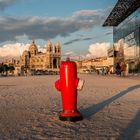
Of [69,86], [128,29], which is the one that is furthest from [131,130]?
[128,29]

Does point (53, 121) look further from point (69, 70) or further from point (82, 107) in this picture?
point (82, 107)

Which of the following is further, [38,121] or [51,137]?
[38,121]

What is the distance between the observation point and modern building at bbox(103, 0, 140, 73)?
60438mm

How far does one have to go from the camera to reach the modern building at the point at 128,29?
60438mm

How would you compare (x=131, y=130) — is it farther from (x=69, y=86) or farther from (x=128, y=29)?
(x=128, y=29)

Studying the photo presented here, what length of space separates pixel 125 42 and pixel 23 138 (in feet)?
219

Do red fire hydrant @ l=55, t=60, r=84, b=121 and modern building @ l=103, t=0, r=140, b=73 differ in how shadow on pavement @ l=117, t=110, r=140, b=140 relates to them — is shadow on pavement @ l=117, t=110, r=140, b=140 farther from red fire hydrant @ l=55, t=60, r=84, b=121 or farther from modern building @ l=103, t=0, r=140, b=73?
modern building @ l=103, t=0, r=140, b=73

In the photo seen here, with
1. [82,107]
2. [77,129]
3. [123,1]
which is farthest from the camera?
[123,1]

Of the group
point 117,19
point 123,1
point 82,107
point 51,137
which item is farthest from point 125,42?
point 51,137

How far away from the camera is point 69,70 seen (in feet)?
27.2

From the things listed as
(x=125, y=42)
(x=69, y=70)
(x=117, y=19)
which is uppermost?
(x=117, y=19)

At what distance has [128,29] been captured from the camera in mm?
68250

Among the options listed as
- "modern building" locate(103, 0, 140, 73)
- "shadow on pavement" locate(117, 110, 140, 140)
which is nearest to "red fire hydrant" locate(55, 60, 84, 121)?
"shadow on pavement" locate(117, 110, 140, 140)

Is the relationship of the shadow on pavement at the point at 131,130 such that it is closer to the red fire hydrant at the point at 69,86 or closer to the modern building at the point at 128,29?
the red fire hydrant at the point at 69,86
